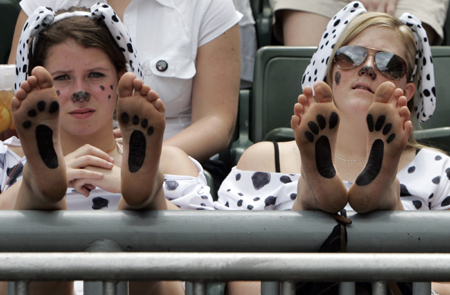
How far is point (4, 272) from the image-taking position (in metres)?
1.10

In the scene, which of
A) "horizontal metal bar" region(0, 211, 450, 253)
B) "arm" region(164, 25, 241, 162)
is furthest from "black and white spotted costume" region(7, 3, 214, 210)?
"horizontal metal bar" region(0, 211, 450, 253)

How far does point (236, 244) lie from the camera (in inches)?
52.1

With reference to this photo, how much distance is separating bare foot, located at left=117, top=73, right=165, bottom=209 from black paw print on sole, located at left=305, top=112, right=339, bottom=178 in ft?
1.09

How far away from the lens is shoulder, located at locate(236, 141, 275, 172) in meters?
2.26

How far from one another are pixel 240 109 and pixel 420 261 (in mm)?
2061

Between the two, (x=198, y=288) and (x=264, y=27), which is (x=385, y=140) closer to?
(x=198, y=288)

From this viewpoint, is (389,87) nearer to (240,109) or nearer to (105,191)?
(105,191)

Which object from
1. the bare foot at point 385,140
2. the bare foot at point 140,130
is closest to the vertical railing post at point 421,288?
the bare foot at point 385,140

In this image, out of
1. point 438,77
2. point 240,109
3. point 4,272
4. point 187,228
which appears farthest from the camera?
point 240,109

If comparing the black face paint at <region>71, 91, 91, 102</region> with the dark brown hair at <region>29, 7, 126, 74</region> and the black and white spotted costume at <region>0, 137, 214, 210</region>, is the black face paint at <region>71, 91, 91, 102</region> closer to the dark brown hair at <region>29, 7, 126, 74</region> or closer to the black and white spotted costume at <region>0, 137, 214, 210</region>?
the dark brown hair at <region>29, 7, 126, 74</region>

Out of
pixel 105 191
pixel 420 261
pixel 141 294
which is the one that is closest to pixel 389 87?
pixel 420 261

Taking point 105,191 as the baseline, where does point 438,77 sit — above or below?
above

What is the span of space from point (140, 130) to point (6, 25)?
1.94 m

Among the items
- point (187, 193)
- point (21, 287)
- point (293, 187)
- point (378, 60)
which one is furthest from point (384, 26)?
point (21, 287)
